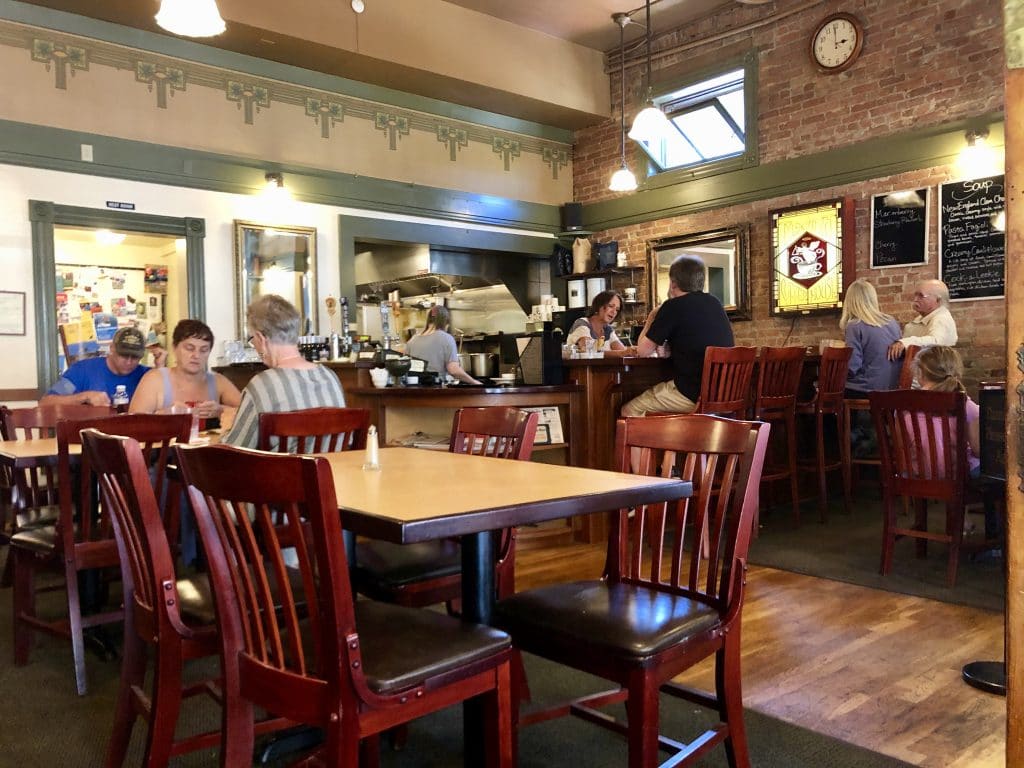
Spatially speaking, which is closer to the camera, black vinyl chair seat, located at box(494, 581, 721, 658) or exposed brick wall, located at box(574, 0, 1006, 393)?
black vinyl chair seat, located at box(494, 581, 721, 658)

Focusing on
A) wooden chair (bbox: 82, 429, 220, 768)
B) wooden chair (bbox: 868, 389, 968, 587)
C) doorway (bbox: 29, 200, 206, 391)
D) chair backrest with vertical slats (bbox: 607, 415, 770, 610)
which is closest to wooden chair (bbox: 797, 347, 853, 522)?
wooden chair (bbox: 868, 389, 968, 587)

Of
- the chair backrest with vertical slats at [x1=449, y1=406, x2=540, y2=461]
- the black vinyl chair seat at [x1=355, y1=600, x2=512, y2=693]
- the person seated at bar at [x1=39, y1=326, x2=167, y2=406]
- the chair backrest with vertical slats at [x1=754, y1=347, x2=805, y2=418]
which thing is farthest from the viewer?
the chair backrest with vertical slats at [x1=754, y1=347, x2=805, y2=418]

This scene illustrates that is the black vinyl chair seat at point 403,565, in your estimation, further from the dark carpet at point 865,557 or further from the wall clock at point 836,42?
the wall clock at point 836,42

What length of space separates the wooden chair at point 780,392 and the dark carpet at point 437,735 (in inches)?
100

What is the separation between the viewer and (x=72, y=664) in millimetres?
2900

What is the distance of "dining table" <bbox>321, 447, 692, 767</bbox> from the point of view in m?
1.45

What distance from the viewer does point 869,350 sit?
5.57m

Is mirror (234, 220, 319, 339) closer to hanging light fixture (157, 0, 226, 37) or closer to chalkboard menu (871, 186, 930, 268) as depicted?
hanging light fixture (157, 0, 226, 37)

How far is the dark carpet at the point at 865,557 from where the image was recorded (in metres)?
3.58

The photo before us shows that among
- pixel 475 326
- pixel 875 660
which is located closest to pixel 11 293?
pixel 475 326

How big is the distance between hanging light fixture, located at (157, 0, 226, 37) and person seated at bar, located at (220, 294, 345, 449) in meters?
1.65

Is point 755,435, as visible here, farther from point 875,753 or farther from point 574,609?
point 875,753

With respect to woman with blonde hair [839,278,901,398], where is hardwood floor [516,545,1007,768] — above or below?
below

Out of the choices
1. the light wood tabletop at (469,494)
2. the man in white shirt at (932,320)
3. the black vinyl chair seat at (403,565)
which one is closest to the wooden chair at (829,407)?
the man in white shirt at (932,320)
